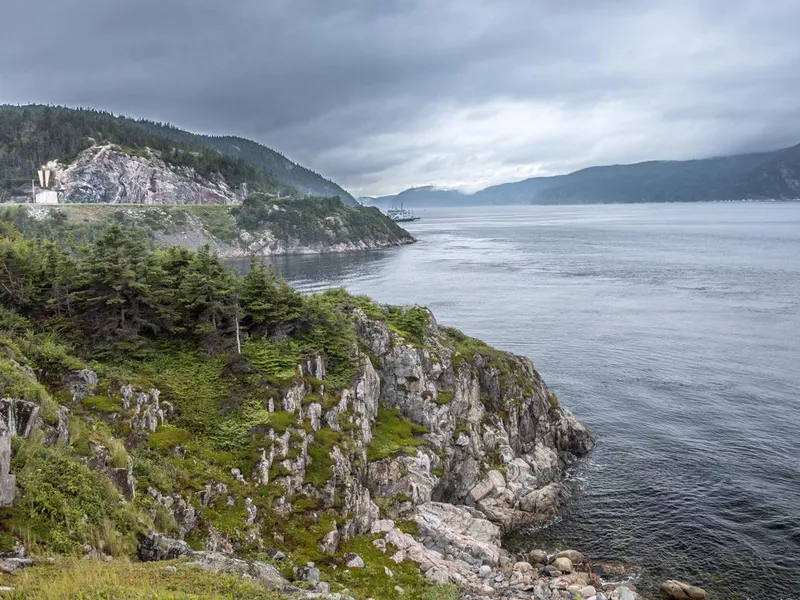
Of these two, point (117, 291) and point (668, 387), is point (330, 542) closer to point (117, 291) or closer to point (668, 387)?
point (117, 291)

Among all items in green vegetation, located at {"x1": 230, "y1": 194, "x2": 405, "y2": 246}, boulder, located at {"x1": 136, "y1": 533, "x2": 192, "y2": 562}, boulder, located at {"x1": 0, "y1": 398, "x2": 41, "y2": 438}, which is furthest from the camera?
green vegetation, located at {"x1": 230, "y1": 194, "x2": 405, "y2": 246}

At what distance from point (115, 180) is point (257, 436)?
624 ft

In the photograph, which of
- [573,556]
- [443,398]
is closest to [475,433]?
[443,398]

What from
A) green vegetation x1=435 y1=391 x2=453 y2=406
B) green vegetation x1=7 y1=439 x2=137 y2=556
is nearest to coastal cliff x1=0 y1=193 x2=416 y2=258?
green vegetation x1=435 y1=391 x2=453 y2=406

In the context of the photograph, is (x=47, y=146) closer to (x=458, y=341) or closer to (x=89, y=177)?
(x=89, y=177)

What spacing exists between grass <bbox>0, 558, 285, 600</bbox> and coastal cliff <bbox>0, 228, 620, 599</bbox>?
1.71ft

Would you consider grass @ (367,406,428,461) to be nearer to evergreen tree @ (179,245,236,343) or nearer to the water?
the water

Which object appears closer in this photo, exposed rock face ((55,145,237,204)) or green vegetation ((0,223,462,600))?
green vegetation ((0,223,462,600))

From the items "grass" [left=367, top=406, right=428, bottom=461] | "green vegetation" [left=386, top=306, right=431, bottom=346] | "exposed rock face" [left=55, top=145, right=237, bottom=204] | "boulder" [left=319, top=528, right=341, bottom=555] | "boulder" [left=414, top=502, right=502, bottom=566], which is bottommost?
"boulder" [left=414, top=502, right=502, bottom=566]

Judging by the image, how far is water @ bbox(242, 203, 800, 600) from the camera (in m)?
31.6

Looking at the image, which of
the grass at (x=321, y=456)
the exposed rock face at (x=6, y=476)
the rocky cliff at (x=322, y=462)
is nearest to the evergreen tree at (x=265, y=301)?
the rocky cliff at (x=322, y=462)

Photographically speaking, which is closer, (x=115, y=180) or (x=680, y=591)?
(x=680, y=591)

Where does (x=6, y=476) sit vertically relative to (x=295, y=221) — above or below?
below

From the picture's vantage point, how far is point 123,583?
1281 centimetres
